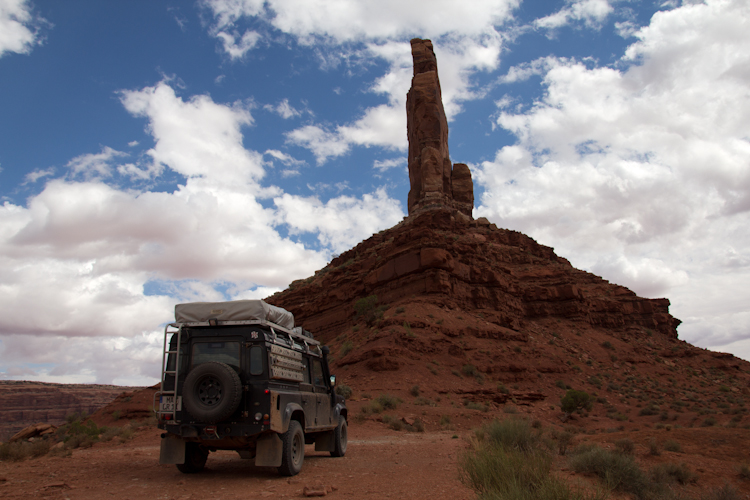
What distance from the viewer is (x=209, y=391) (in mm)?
7207

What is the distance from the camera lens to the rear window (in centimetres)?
759

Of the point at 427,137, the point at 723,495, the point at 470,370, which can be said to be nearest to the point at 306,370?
the point at 723,495

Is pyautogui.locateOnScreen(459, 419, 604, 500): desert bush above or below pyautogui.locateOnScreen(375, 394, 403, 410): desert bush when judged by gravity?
below

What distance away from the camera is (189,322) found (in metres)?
7.91

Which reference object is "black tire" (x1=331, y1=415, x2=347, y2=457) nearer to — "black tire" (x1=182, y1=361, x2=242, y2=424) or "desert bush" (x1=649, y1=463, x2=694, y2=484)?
"black tire" (x1=182, y1=361, x2=242, y2=424)

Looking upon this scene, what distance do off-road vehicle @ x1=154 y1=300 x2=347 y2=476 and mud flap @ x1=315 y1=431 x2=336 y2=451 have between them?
1615 millimetres

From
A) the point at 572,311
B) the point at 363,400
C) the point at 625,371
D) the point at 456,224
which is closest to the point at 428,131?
the point at 456,224

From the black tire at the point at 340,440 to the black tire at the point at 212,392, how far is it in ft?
13.0

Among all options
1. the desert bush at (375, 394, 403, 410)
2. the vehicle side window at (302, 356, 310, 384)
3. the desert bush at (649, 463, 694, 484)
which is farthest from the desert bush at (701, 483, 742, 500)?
the desert bush at (375, 394, 403, 410)

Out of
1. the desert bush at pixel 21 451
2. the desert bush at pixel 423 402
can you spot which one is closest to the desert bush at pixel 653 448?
the desert bush at pixel 423 402

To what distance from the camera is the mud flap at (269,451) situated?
7.29 m

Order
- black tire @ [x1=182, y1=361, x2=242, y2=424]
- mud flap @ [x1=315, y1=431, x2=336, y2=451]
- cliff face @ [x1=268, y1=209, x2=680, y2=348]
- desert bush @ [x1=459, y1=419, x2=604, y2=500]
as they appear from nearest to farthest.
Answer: desert bush @ [x1=459, y1=419, x2=604, y2=500] → black tire @ [x1=182, y1=361, x2=242, y2=424] → mud flap @ [x1=315, y1=431, x2=336, y2=451] → cliff face @ [x1=268, y1=209, x2=680, y2=348]

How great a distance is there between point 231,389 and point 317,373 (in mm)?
3194

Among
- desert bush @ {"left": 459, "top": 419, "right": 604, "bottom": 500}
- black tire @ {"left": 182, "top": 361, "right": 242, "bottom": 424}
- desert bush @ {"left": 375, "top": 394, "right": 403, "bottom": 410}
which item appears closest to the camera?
desert bush @ {"left": 459, "top": 419, "right": 604, "bottom": 500}
